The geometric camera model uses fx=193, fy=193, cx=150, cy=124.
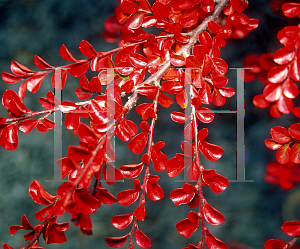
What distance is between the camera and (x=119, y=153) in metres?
0.50

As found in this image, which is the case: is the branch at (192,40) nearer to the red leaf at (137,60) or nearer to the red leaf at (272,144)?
the red leaf at (137,60)

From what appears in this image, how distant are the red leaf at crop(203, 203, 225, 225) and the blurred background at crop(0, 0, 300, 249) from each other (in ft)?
0.45

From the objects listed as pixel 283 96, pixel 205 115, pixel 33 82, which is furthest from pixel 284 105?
pixel 33 82

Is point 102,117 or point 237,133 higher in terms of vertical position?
point 102,117

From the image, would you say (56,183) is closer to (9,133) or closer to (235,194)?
(9,133)

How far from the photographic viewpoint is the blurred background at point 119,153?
48 centimetres

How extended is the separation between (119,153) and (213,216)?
10.4 inches

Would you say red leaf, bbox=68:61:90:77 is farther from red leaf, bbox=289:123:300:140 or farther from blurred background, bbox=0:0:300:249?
red leaf, bbox=289:123:300:140

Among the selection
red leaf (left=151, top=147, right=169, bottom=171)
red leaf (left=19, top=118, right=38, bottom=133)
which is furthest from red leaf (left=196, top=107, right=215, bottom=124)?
red leaf (left=19, top=118, right=38, bottom=133)

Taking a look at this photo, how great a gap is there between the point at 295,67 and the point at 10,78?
1.61 feet

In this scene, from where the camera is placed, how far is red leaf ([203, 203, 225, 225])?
0.33m

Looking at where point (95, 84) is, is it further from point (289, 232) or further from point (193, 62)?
point (289, 232)

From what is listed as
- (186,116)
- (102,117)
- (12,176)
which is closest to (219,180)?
(186,116)

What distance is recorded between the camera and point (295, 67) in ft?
0.97
